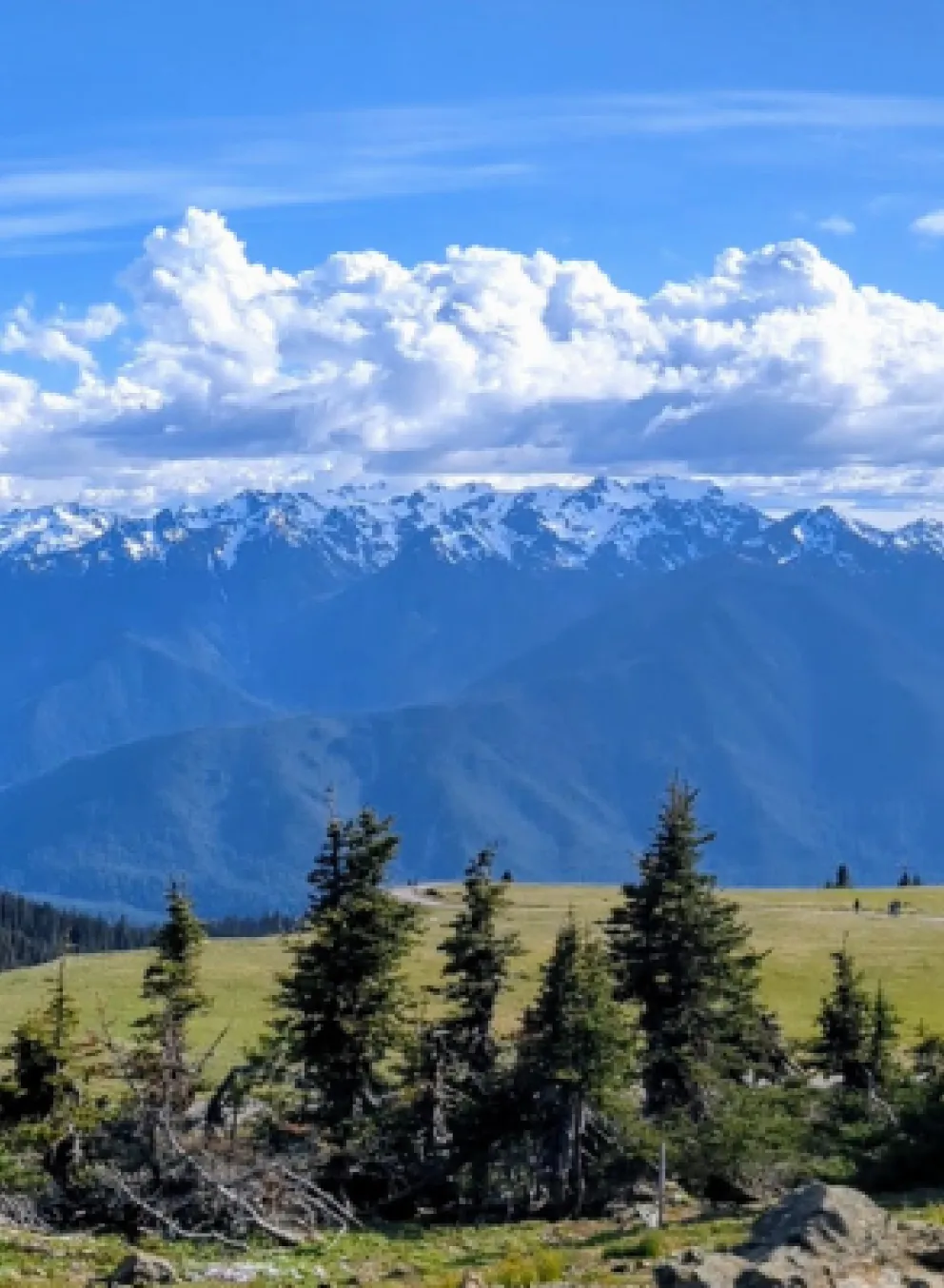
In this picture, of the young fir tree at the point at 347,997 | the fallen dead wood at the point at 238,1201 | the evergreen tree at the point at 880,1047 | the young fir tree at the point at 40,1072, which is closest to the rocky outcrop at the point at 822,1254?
the fallen dead wood at the point at 238,1201

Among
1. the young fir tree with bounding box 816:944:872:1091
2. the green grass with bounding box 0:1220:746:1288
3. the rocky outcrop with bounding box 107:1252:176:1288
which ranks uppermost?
the young fir tree with bounding box 816:944:872:1091

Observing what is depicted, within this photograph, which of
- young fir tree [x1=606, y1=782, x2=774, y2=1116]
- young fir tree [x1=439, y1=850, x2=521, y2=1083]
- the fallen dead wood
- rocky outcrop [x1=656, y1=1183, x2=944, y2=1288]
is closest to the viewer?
rocky outcrop [x1=656, y1=1183, x2=944, y2=1288]

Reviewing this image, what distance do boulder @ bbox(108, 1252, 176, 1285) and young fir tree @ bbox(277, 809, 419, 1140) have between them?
14432 mm

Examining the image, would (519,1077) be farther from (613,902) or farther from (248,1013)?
(613,902)

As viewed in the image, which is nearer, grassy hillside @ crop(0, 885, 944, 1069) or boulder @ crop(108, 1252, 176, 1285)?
boulder @ crop(108, 1252, 176, 1285)

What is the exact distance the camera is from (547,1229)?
31.0m

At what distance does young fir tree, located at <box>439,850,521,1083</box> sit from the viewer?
152 feet

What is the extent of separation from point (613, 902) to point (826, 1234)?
357ft

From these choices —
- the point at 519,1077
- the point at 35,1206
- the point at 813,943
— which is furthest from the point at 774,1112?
the point at 813,943

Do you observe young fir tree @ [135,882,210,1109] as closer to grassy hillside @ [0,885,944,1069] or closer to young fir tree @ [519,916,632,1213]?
grassy hillside @ [0,885,944,1069]

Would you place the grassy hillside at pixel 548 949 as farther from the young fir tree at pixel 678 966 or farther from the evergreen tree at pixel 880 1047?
the young fir tree at pixel 678 966

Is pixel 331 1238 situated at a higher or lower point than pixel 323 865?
lower

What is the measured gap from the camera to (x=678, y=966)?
43.7 m

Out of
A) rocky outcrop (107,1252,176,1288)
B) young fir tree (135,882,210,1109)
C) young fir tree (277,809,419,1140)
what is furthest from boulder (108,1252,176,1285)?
young fir tree (135,882,210,1109)
